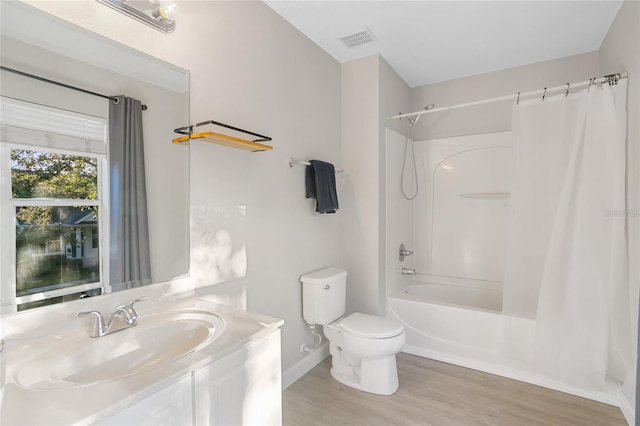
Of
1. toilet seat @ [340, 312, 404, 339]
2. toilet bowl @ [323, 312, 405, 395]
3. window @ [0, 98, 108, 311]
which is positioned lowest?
toilet bowl @ [323, 312, 405, 395]

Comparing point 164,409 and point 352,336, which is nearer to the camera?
point 164,409

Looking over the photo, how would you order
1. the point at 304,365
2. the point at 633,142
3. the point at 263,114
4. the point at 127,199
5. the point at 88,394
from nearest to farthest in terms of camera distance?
the point at 88,394 → the point at 127,199 → the point at 633,142 → the point at 263,114 → the point at 304,365

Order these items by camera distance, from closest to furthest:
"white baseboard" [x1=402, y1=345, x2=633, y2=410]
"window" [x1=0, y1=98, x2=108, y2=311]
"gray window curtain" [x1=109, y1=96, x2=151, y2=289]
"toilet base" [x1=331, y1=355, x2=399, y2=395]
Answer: "window" [x1=0, y1=98, x2=108, y2=311] → "gray window curtain" [x1=109, y1=96, x2=151, y2=289] → "white baseboard" [x1=402, y1=345, x2=633, y2=410] → "toilet base" [x1=331, y1=355, x2=399, y2=395]

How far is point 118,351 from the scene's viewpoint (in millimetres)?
1220

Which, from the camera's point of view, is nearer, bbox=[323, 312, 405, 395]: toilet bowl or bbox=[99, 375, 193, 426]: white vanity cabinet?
bbox=[99, 375, 193, 426]: white vanity cabinet

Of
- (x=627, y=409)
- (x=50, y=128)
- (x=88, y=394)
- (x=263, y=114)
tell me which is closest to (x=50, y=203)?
(x=50, y=128)

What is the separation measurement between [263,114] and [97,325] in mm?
1487

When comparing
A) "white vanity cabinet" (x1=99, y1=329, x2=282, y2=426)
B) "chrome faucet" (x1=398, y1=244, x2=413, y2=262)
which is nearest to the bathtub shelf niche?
"chrome faucet" (x1=398, y1=244, x2=413, y2=262)

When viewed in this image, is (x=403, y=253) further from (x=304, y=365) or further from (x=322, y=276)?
(x=304, y=365)

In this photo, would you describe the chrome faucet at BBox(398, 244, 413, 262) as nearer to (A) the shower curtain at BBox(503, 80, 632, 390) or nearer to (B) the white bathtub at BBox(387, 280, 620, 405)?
(B) the white bathtub at BBox(387, 280, 620, 405)

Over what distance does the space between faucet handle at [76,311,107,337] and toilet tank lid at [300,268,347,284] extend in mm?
1423

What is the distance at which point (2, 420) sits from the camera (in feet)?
2.52

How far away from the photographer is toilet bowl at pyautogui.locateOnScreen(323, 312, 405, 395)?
2256mm

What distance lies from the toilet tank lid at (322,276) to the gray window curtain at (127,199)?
3.94 ft
